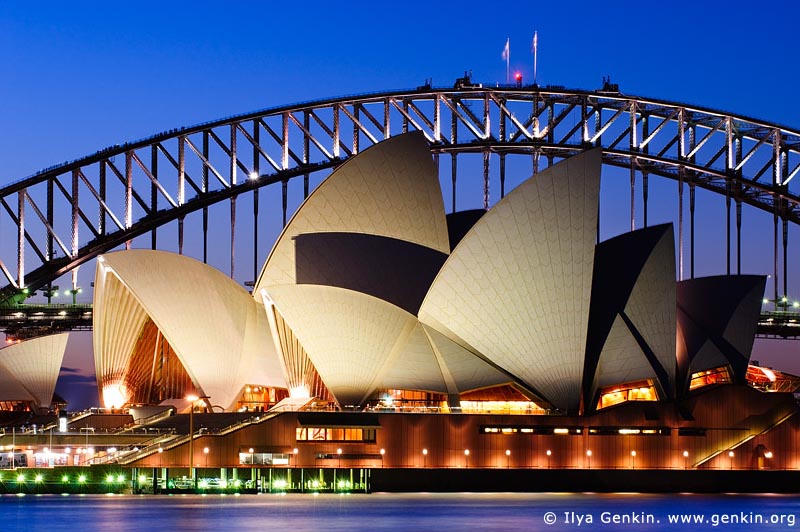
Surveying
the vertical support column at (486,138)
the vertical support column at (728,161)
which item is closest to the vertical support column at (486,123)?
the vertical support column at (486,138)

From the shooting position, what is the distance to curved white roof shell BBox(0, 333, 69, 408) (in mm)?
100375

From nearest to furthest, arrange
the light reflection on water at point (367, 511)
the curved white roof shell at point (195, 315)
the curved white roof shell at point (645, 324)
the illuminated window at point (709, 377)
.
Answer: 1. the light reflection on water at point (367, 511)
2. the curved white roof shell at point (645, 324)
3. the illuminated window at point (709, 377)
4. the curved white roof shell at point (195, 315)

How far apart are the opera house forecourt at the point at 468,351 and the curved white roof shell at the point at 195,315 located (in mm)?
116

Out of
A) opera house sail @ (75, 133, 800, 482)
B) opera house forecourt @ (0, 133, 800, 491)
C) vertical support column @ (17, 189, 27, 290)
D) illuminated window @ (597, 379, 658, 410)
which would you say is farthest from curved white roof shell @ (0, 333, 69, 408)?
illuminated window @ (597, 379, 658, 410)

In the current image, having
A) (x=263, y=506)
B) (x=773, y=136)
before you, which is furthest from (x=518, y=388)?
(x=773, y=136)

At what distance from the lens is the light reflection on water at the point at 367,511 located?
50.4 metres

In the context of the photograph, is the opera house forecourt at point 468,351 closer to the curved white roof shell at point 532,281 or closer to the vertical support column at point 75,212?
the curved white roof shell at point 532,281

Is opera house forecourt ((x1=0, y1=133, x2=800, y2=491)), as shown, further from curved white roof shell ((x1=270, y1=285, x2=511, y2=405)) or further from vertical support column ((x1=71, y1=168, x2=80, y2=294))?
vertical support column ((x1=71, y1=168, x2=80, y2=294))

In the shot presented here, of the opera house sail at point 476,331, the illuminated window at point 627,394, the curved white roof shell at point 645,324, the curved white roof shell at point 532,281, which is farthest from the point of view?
the illuminated window at point 627,394

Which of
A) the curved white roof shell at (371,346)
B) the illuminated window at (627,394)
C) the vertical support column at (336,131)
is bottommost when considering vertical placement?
the illuminated window at (627,394)

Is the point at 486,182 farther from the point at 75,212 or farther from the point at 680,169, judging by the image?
the point at 75,212

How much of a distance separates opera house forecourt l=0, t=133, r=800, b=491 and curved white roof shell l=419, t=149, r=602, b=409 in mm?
92

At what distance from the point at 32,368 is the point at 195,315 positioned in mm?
27840

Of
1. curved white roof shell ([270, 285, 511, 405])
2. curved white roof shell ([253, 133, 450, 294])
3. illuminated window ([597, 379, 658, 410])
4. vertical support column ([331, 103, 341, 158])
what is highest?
vertical support column ([331, 103, 341, 158])
